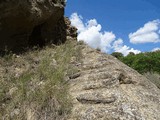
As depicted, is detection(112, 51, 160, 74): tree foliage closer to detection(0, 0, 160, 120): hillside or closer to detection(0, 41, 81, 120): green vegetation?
detection(0, 0, 160, 120): hillside

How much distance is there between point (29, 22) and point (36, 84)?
3.51 metres

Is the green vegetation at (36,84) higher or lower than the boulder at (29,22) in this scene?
lower

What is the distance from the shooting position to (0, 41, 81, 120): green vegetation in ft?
19.3

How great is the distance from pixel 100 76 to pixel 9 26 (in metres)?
3.93

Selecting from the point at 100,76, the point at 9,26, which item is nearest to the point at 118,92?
the point at 100,76

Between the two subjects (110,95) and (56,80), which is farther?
(56,80)

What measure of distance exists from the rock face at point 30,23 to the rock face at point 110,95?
255 cm

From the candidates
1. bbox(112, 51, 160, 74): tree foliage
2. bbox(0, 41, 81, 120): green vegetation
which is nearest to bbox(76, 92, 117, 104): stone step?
bbox(0, 41, 81, 120): green vegetation

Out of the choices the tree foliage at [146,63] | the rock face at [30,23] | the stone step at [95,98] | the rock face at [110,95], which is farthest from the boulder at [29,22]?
the tree foliage at [146,63]

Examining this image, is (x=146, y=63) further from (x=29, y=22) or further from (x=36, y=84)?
(x=36, y=84)

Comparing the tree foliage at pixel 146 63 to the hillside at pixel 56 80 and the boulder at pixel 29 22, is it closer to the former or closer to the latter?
the boulder at pixel 29 22

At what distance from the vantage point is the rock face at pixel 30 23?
359 inches

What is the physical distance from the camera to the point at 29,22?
9.93 meters

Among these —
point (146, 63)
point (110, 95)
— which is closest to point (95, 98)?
point (110, 95)
